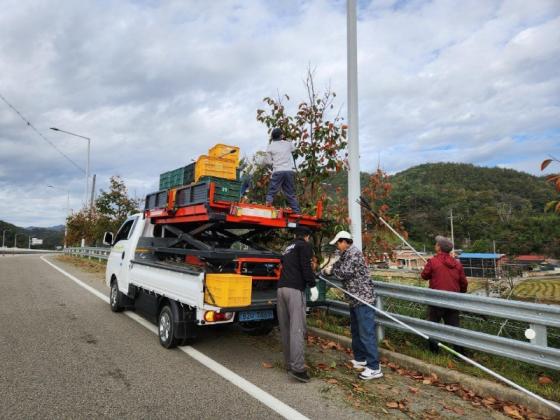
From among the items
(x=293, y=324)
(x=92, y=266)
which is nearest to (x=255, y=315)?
(x=293, y=324)

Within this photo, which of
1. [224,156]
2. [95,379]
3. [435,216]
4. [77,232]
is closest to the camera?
[95,379]

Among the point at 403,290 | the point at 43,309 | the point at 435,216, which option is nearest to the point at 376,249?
the point at 403,290

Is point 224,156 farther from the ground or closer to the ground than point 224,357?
farther from the ground

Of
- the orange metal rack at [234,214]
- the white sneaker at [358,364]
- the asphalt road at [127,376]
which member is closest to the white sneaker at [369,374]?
the white sneaker at [358,364]

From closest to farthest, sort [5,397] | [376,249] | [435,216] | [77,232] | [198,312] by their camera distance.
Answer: [5,397], [198,312], [376,249], [77,232], [435,216]

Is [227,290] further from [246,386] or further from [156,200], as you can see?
[156,200]

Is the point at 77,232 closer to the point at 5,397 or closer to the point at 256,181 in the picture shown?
the point at 256,181

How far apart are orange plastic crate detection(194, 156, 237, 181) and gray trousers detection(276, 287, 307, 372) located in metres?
2.53

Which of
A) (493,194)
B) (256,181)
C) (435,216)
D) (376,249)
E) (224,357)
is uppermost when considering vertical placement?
(493,194)

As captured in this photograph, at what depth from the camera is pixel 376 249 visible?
24.1 ft

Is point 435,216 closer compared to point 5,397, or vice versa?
point 5,397

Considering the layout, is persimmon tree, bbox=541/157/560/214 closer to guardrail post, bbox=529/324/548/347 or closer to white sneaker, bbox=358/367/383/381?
guardrail post, bbox=529/324/548/347

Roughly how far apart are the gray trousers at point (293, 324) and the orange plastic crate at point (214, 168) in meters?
2.53

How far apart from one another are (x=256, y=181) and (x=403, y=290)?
4.19 meters
